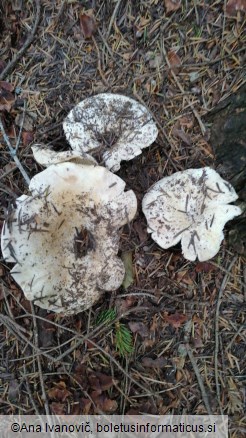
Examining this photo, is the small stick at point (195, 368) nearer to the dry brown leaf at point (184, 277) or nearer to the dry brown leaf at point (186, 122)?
the dry brown leaf at point (184, 277)

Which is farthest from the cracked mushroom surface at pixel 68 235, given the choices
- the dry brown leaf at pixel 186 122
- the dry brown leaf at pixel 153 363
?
the dry brown leaf at pixel 186 122

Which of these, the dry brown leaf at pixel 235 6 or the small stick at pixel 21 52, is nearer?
the dry brown leaf at pixel 235 6

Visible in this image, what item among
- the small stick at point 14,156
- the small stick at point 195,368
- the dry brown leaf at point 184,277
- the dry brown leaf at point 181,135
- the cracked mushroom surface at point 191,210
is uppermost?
the small stick at point 14,156

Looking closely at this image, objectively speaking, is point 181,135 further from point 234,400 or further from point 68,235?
point 234,400

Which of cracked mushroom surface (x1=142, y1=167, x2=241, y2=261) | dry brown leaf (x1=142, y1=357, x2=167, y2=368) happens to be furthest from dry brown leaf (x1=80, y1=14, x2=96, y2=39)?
dry brown leaf (x1=142, y1=357, x2=167, y2=368)

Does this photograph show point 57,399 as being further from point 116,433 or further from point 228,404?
point 228,404

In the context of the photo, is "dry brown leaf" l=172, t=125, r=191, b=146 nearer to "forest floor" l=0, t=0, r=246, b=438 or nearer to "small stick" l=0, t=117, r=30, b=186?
"forest floor" l=0, t=0, r=246, b=438

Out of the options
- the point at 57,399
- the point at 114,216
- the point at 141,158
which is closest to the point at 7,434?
the point at 57,399
